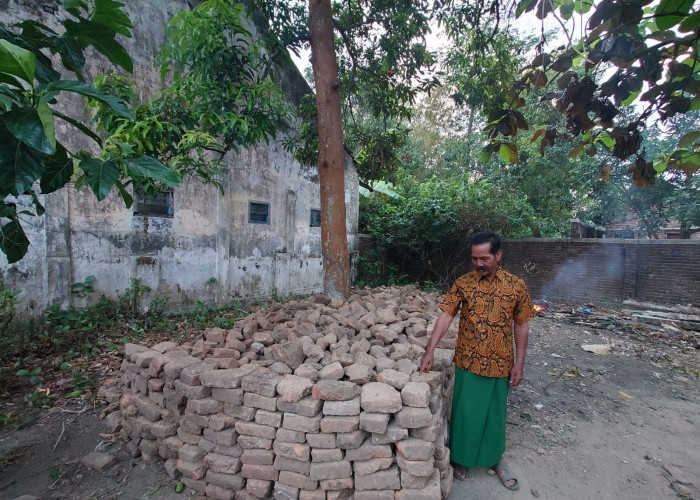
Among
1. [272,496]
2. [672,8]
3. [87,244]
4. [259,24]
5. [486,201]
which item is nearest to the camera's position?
[672,8]

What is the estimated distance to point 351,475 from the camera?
2.10 meters

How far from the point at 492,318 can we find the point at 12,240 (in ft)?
8.05

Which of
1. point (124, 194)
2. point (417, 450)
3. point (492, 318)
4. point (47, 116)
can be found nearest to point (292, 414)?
point (417, 450)

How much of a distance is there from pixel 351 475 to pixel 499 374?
116 cm

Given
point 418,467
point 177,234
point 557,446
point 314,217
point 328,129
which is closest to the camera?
point 418,467

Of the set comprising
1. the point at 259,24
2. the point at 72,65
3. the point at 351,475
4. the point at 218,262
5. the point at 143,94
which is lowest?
the point at 351,475

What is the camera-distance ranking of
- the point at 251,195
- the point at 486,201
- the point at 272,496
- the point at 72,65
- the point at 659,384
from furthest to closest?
the point at 486,201
the point at 251,195
the point at 659,384
the point at 272,496
the point at 72,65

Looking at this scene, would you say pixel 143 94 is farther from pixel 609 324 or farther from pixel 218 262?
pixel 609 324

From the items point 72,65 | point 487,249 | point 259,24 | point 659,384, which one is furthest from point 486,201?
point 72,65

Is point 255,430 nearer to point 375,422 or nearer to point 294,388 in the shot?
point 294,388

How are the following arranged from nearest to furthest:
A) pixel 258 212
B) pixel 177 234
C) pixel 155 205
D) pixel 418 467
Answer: pixel 418 467 < pixel 155 205 < pixel 177 234 < pixel 258 212

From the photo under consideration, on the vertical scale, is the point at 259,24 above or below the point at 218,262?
above

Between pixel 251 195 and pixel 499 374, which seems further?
pixel 251 195

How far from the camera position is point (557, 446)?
3.03 meters
